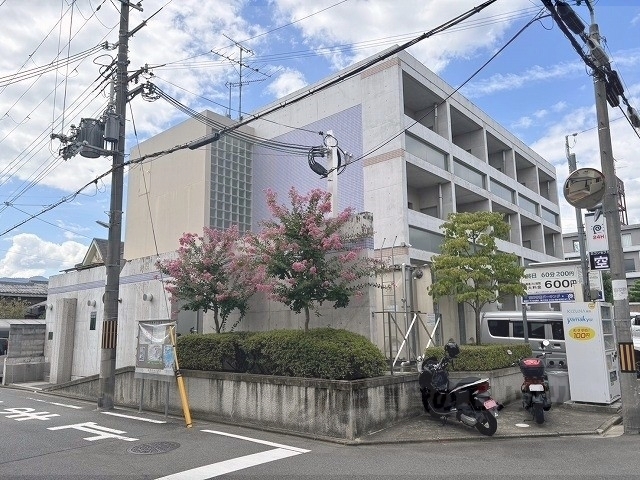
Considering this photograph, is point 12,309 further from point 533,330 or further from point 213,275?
point 533,330

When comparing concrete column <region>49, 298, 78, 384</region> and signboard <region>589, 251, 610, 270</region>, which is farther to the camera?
concrete column <region>49, 298, 78, 384</region>

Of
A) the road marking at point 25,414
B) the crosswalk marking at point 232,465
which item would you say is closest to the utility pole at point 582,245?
the crosswalk marking at point 232,465

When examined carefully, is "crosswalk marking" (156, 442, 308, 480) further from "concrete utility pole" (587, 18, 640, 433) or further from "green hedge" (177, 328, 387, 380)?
"concrete utility pole" (587, 18, 640, 433)

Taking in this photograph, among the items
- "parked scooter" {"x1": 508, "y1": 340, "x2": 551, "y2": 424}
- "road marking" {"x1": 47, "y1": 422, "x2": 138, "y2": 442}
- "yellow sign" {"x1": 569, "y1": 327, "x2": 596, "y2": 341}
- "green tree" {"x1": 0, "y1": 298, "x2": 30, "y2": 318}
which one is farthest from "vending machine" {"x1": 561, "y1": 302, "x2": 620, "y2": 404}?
"green tree" {"x1": 0, "y1": 298, "x2": 30, "y2": 318}

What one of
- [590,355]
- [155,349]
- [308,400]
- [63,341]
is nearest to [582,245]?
[590,355]

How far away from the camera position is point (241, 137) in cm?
2897

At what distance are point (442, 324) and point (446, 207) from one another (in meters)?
13.3

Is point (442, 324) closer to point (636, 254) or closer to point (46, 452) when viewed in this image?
point (46, 452)

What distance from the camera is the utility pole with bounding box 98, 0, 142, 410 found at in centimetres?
1273

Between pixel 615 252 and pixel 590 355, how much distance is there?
2.48 metres

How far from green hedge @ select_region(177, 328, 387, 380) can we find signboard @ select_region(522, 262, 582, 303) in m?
5.28

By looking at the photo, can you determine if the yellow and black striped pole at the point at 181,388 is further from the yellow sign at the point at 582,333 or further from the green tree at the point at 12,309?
the green tree at the point at 12,309

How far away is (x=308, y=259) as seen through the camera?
1059 cm

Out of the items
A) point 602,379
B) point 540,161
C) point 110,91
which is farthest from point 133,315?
point 540,161
